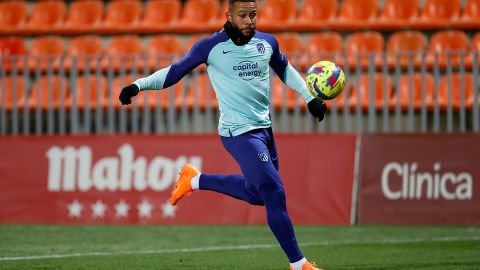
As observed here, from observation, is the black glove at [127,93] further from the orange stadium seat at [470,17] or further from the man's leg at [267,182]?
the orange stadium seat at [470,17]

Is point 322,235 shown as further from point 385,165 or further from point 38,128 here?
point 38,128

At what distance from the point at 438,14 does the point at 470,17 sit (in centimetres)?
54

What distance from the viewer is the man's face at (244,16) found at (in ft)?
23.5

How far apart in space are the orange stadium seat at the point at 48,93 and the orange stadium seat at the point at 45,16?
2.33 meters

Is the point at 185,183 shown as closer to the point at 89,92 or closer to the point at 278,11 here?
the point at 89,92

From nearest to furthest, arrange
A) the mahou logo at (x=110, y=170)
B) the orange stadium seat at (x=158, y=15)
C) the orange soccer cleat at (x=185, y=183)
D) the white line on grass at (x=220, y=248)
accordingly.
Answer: the orange soccer cleat at (x=185, y=183) < the white line on grass at (x=220, y=248) < the mahou logo at (x=110, y=170) < the orange stadium seat at (x=158, y=15)

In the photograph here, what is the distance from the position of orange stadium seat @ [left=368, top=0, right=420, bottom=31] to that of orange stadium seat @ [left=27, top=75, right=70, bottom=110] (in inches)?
206

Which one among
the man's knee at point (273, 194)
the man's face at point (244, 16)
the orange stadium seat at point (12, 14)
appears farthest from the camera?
the orange stadium seat at point (12, 14)

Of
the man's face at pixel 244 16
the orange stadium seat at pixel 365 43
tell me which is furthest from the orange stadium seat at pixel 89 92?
the man's face at pixel 244 16

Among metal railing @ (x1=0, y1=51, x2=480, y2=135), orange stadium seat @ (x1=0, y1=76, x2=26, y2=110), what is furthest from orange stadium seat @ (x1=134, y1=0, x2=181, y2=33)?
orange stadium seat @ (x1=0, y1=76, x2=26, y2=110)

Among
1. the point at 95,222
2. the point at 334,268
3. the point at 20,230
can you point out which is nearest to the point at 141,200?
the point at 95,222

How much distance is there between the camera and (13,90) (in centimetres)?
1373

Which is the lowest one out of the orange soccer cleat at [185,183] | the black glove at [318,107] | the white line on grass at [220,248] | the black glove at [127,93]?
the white line on grass at [220,248]

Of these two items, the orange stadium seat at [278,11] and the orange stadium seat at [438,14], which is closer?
the orange stadium seat at [438,14]
